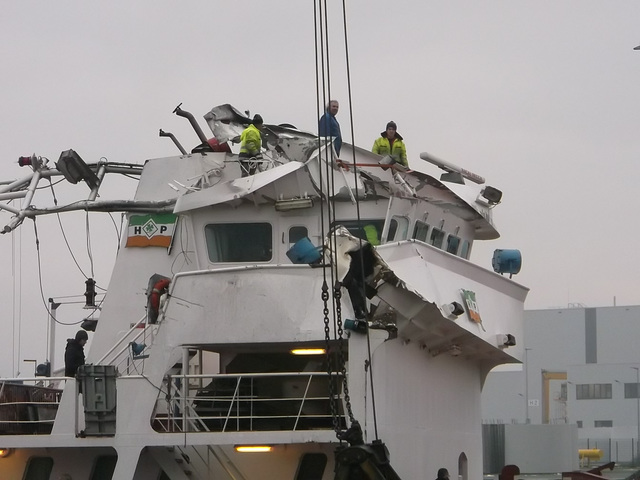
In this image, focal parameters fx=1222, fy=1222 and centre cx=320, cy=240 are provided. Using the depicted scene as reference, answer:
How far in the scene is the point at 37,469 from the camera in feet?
58.7

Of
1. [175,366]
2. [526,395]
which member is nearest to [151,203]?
[175,366]

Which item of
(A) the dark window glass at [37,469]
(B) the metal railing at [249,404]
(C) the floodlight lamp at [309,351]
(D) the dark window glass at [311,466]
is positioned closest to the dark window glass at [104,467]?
(A) the dark window glass at [37,469]

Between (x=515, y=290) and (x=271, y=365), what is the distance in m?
4.55

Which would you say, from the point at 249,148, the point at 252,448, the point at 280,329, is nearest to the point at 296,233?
the point at 249,148

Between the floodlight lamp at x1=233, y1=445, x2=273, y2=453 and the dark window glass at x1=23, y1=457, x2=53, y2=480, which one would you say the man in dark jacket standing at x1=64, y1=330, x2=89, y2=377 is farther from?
the floodlight lamp at x1=233, y1=445, x2=273, y2=453

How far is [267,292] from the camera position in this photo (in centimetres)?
1662

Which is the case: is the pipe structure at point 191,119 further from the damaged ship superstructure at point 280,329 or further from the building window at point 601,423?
the building window at point 601,423

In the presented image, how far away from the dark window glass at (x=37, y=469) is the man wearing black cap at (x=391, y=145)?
799cm

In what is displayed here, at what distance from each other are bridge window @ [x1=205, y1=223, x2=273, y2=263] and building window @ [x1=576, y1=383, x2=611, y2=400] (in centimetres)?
5765

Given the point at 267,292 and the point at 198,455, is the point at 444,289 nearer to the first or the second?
the point at 267,292

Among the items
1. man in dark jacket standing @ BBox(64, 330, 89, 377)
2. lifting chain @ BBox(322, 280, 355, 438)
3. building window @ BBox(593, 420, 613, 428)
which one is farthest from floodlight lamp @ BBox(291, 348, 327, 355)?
building window @ BBox(593, 420, 613, 428)

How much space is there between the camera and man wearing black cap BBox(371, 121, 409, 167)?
21797 millimetres

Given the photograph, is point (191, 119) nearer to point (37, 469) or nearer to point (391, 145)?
point (391, 145)

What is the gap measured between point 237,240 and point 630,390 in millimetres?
58814
